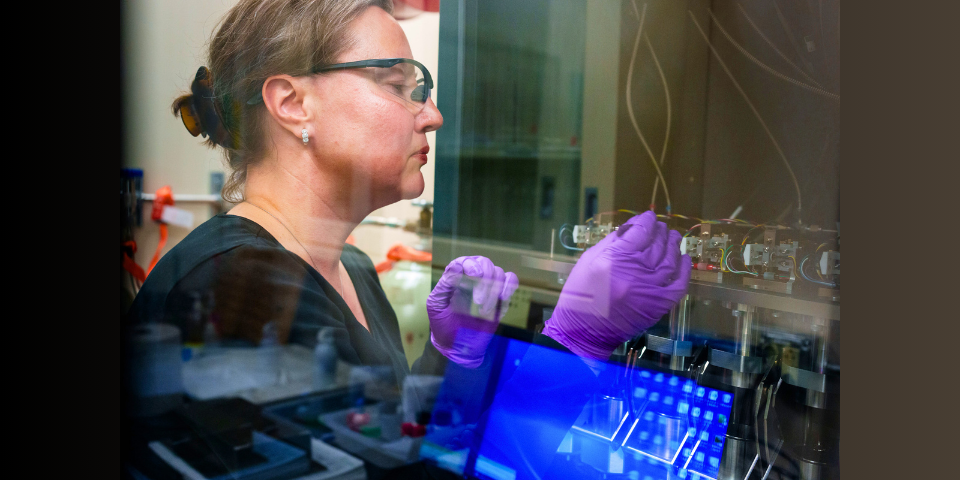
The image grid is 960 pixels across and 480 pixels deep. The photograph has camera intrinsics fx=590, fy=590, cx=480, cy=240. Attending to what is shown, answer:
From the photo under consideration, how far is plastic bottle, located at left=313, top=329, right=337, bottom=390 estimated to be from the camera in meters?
0.98

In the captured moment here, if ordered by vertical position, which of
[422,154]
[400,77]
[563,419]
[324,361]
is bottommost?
[563,419]

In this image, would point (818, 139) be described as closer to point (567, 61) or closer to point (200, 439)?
point (567, 61)

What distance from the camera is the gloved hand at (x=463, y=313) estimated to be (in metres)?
1.13

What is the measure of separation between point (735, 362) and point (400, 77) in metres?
0.73

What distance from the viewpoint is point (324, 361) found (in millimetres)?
980

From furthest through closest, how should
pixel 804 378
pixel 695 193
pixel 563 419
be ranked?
1. pixel 563 419
2. pixel 695 193
3. pixel 804 378

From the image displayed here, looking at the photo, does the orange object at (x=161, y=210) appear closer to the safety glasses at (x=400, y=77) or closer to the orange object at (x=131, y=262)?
the orange object at (x=131, y=262)

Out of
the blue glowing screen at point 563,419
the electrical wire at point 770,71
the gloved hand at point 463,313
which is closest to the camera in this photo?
the electrical wire at point 770,71

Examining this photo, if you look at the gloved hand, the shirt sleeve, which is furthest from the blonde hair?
the gloved hand

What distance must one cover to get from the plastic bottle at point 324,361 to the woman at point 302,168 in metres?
0.02

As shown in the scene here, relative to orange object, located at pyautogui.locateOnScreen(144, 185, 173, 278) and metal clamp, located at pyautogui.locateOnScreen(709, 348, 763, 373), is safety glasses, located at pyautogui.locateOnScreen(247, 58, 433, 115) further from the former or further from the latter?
metal clamp, located at pyautogui.locateOnScreen(709, 348, 763, 373)

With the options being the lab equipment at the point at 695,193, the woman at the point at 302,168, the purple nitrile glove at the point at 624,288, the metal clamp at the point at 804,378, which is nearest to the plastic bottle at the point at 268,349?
the woman at the point at 302,168

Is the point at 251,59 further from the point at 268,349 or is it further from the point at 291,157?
the point at 268,349

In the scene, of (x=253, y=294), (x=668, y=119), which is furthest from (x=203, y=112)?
(x=668, y=119)
